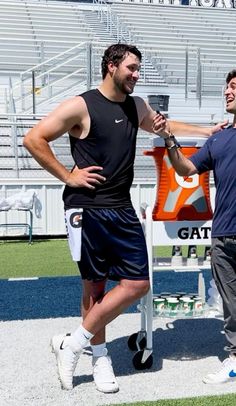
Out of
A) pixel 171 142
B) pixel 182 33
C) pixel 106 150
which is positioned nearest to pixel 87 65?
pixel 171 142

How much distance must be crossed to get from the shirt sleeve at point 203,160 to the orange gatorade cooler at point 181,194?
0.75 ft

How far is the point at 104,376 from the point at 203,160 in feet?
4.42

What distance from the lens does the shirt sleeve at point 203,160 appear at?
3.32 metres

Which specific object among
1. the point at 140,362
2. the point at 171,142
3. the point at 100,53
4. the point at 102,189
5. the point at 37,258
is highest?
the point at 100,53

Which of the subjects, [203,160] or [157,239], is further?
[157,239]

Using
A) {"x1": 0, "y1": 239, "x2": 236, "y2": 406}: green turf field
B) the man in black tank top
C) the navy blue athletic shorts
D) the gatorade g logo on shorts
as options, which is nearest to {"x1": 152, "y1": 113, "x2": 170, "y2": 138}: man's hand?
the man in black tank top

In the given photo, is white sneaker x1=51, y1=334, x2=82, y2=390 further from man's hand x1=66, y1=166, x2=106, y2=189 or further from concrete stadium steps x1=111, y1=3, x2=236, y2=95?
concrete stadium steps x1=111, y1=3, x2=236, y2=95

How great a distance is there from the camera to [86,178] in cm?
305

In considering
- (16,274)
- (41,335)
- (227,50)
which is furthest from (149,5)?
(41,335)

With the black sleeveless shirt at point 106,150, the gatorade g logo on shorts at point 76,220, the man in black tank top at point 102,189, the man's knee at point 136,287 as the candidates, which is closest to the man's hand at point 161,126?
the man in black tank top at point 102,189

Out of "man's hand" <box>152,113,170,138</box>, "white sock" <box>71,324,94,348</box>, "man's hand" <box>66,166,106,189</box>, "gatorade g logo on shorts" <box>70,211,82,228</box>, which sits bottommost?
"white sock" <box>71,324,94,348</box>

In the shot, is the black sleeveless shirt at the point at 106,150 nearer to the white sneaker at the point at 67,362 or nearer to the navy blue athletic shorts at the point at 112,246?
the navy blue athletic shorts at the point at 112,246

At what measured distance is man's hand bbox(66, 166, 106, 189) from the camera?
10.0 feet

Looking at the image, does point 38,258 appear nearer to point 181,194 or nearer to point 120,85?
point 181,194
